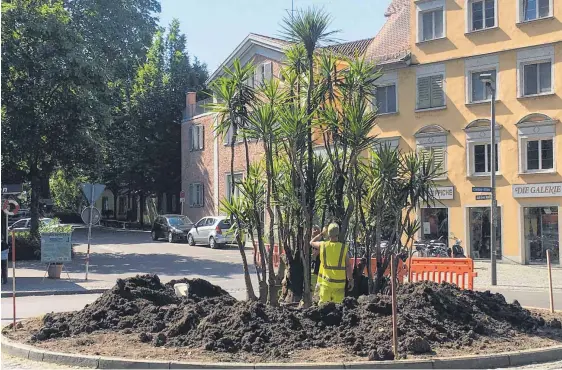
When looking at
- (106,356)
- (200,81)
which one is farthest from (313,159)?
(200,81)

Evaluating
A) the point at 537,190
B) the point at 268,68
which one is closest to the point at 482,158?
the point at 537,190

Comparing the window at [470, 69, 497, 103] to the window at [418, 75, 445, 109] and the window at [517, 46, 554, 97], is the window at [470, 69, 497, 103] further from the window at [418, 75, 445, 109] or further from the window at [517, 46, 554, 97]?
the window at [517, 46, 554, 97]

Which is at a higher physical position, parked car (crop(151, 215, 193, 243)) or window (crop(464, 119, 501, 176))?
window (crop(464, 119, 501, 176))

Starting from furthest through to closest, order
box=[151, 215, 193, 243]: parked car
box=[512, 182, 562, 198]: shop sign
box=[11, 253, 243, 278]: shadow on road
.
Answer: box=[151, 215, 193, 243]: parked car < box=[512, 182, 562, 198]: shop sign < box=[11, 253, 243, 278]: shadow on road

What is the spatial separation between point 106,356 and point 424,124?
25.6 meters

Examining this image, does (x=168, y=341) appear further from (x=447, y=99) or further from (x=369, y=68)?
(x=447, y=99)

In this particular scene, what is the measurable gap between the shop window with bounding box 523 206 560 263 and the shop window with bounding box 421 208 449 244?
3666 millimetres

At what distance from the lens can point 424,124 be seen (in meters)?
31.9

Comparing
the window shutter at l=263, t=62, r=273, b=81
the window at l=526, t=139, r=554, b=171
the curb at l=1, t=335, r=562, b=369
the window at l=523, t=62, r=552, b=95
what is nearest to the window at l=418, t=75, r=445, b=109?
the window at l=523, t=62, r=552, b=95

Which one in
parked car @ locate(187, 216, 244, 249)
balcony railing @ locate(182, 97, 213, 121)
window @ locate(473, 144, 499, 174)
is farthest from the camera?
balcony railing @ locate(182, 97, 213, 121)

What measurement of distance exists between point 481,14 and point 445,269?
1628 cm

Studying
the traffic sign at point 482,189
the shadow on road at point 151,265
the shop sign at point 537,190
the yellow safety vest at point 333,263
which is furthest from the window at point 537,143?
the yellow safety vest at point 333,263

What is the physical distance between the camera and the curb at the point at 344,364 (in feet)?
25.3

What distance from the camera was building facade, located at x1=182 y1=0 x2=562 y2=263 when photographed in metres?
27.9
